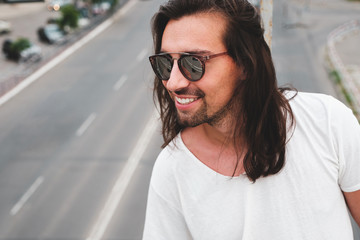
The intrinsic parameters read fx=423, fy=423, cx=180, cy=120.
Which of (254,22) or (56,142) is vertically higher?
(254,22)

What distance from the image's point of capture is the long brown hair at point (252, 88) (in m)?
1.97

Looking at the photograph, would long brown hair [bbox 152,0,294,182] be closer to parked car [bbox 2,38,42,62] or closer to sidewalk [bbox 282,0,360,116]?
sidewalk [bbox 282,0,360,116]

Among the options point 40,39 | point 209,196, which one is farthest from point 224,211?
point 40,39

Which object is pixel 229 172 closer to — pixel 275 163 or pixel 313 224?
pixel 275 163

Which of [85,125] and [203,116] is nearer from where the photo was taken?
[203,116]

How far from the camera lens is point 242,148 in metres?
2.17

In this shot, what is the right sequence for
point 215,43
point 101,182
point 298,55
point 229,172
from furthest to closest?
point 298,55
point 101,182
point 229,172
point 215,43

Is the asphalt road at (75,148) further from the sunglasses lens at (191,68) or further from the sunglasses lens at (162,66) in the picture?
the sunglasses lens at (191,68)

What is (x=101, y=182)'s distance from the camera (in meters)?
16.6

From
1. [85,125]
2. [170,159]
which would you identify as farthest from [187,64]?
[85,125]

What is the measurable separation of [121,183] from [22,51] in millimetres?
17695

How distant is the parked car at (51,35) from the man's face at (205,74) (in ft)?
111

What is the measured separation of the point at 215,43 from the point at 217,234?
0.90 metres

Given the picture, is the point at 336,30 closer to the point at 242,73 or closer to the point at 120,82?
the point at 120,82
